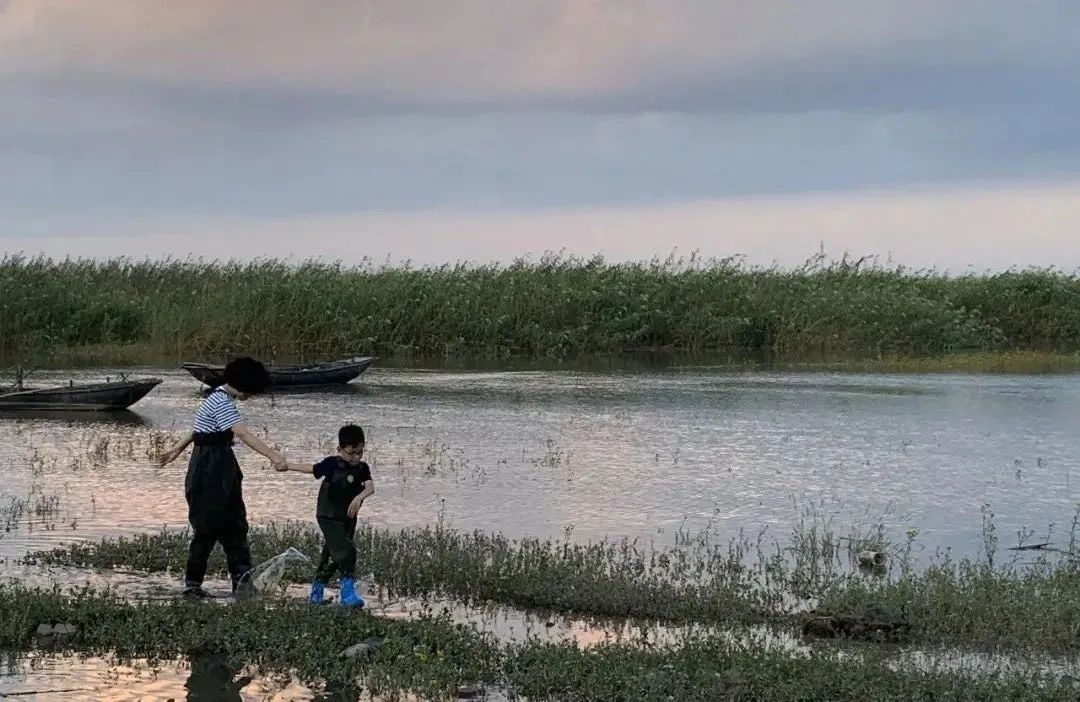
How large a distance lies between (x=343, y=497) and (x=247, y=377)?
115 cm

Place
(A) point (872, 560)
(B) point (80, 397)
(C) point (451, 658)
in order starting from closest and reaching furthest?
(C) point (451, 658) → (A) point (872, 560) → (B) point (80, 397)

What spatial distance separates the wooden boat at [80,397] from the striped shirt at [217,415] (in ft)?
52.8

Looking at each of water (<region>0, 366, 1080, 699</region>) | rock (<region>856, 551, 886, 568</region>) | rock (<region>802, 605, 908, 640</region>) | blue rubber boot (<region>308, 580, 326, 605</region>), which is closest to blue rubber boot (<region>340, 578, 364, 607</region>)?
blue rubber boot (<region>308, 580, 326, 605</region>)

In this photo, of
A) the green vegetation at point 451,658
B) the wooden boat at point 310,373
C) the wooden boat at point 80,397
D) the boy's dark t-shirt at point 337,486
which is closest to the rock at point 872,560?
the green vegetation at point 451,658

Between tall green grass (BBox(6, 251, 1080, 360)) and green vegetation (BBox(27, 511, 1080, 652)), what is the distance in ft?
92.8

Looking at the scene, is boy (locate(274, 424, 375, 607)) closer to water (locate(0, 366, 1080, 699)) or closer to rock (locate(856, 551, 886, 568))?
water (locate(0, 366, 1080, 699))

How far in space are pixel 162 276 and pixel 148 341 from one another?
24.9 ft

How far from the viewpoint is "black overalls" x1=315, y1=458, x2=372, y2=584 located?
31.5 ft

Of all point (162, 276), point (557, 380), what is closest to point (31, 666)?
point (557, 380)

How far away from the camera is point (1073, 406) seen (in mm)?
26797

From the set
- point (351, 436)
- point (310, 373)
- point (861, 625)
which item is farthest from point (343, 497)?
point (310, 373)

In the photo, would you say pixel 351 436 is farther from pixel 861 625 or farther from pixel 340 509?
pixel 861 625

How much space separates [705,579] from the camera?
11414 mm

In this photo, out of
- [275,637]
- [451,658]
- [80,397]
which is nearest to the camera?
[451,658]
